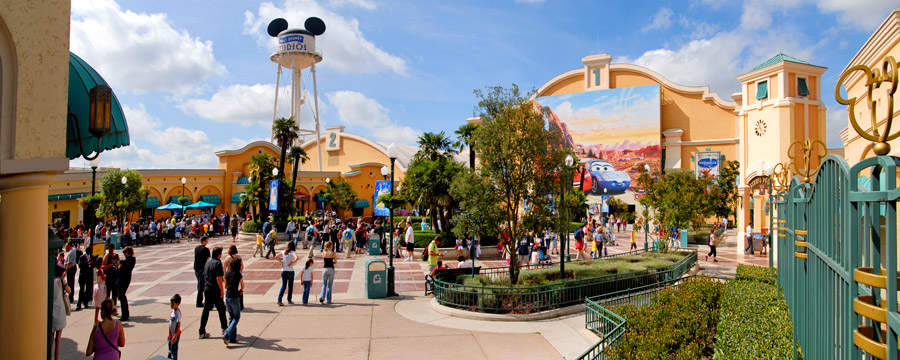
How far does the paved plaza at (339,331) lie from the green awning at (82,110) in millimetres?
3499

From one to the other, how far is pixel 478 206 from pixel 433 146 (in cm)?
1826

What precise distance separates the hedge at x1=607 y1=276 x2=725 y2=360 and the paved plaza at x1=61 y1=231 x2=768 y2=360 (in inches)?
59.8

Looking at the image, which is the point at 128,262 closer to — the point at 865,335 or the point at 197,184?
the point at 865,335

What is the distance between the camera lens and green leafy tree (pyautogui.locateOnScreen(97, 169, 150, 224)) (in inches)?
1130

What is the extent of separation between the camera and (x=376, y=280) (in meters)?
13.1

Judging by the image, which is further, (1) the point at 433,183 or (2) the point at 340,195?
(2) the point at 340,195

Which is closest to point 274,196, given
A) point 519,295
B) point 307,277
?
point 307,277

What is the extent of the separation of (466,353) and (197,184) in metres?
41.7

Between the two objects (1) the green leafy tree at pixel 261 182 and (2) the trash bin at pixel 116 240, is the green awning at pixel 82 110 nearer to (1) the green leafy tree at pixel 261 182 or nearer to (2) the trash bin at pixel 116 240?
(2) the trash bin at pixel 116 240

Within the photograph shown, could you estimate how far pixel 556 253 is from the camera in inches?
969

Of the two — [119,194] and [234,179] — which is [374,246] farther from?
[234,179]

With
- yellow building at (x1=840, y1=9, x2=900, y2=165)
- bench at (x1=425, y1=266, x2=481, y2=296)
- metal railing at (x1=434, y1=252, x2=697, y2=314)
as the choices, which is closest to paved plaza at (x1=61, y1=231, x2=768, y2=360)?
bench at (x1=425, y1=266, x2=481, y2=296)

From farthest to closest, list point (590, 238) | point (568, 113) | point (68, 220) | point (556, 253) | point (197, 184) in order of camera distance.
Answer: point (568, 113) < point (197, 184) < point (68, 220) < point (590, 238) < point (556, 253)

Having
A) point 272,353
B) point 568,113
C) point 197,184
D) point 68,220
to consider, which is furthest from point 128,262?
point 568,113
